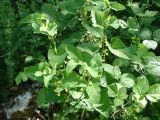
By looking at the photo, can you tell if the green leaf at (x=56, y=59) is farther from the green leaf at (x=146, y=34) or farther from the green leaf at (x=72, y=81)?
the green leaf at (x=146, y=34)

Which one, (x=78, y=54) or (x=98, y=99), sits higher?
(x=78, y=54)

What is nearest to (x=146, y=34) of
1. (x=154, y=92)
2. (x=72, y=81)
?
(x=154, y=92)

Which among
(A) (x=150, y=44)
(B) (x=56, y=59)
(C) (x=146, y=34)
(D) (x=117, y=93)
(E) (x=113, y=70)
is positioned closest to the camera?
(B) (x=56, y=59)

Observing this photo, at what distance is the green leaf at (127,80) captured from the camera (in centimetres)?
280

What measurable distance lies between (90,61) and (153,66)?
2.22 ft

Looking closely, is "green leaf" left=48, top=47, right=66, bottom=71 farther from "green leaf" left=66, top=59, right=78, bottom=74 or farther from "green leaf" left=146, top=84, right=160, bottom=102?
"green leaf" left=146, top=84, right=160, bottom=102

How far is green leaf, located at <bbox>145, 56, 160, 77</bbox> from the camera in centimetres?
296

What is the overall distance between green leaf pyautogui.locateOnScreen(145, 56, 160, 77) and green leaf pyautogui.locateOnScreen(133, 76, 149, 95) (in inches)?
12.0

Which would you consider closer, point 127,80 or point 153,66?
point 127,80

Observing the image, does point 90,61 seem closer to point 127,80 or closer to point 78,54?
point 78,54

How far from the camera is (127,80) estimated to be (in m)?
2.83

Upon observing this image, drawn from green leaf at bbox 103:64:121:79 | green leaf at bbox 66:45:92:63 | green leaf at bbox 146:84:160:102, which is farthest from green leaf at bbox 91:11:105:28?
green leaf at bbox 146:84:160:102

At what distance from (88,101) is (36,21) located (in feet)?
2.18

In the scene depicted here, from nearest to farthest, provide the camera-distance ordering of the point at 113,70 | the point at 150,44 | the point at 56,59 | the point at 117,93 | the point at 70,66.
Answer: the point at 70,66, the point at 56,59, the point at 117,93, the point at 113,70, the point at 150,44
